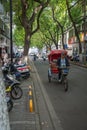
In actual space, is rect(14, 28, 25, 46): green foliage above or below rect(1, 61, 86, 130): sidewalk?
above

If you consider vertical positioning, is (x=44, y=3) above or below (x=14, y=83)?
above

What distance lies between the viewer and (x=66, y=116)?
34.7 ft

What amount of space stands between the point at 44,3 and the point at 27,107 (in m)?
21.6

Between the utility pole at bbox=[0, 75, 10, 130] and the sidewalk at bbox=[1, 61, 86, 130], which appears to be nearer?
the utility pole at bbox=[0, 75, 10, 130]

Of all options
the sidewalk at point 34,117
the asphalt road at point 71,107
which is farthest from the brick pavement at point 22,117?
the asphalt road at point 71,107

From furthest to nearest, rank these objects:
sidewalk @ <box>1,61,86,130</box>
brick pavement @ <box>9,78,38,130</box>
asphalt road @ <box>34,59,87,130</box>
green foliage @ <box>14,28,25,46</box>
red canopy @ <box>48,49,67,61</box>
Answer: green foliage @ <box>14,28,25,46</box>, red canopy @ <box>48,49,67,61</box>, asphalt road @ <box>34,59,87,130</box>, sidewalk @ <box>1,61,86,130</box>, brick pavement @ <box>9,78,38,130</box>

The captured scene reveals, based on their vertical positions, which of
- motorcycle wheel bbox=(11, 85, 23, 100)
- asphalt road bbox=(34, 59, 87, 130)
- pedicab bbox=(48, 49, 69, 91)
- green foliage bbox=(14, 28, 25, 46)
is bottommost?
asphalt road bbox=(34, 59, 87, 130)

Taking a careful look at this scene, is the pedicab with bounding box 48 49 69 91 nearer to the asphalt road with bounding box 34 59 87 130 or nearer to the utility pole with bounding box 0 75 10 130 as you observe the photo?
the asphalt road with bounding box 34 59 87 130

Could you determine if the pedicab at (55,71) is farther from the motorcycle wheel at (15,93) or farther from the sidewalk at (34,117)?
the sidewalk at (34,117)

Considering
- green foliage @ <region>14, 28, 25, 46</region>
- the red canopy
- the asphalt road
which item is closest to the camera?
the asphalt road

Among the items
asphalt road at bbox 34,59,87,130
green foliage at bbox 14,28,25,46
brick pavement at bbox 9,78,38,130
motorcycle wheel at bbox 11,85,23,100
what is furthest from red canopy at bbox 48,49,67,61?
green foliage at bbox 14,28,25,46


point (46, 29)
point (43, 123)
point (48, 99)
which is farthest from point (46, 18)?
point (43, 123)

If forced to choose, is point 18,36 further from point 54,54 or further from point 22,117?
point 22,117

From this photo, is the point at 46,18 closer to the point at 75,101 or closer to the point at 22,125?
the point at 75,101
